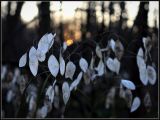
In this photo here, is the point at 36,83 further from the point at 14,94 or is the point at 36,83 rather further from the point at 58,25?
the point at 58,25

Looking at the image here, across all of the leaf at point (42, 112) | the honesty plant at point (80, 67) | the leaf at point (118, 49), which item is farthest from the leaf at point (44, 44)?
the leaf at point (42, 112)

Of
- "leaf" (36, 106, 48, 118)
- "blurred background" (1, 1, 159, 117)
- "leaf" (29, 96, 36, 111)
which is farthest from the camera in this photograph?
"blurred background" (1, 1, 159, 117)

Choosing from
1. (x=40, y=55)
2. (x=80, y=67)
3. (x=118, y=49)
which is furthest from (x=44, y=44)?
(x=118, y=49)

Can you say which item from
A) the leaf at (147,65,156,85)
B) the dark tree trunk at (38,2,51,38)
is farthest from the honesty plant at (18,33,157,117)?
the dark tree trunk at (38,2,51,38)

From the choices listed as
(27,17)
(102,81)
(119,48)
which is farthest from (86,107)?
(119,48)

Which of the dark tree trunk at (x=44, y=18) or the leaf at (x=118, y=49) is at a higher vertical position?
the dark tree trunk at (x=44, y=18)

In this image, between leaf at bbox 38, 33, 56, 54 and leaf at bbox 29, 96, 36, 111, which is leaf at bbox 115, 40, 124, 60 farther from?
leaf at bbox 29, 96, 36, 111

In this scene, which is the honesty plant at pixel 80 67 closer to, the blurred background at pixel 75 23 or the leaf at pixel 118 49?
the leaf at pixel 118 49

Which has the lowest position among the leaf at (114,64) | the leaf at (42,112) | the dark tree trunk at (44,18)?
the leaf at (42,112)
